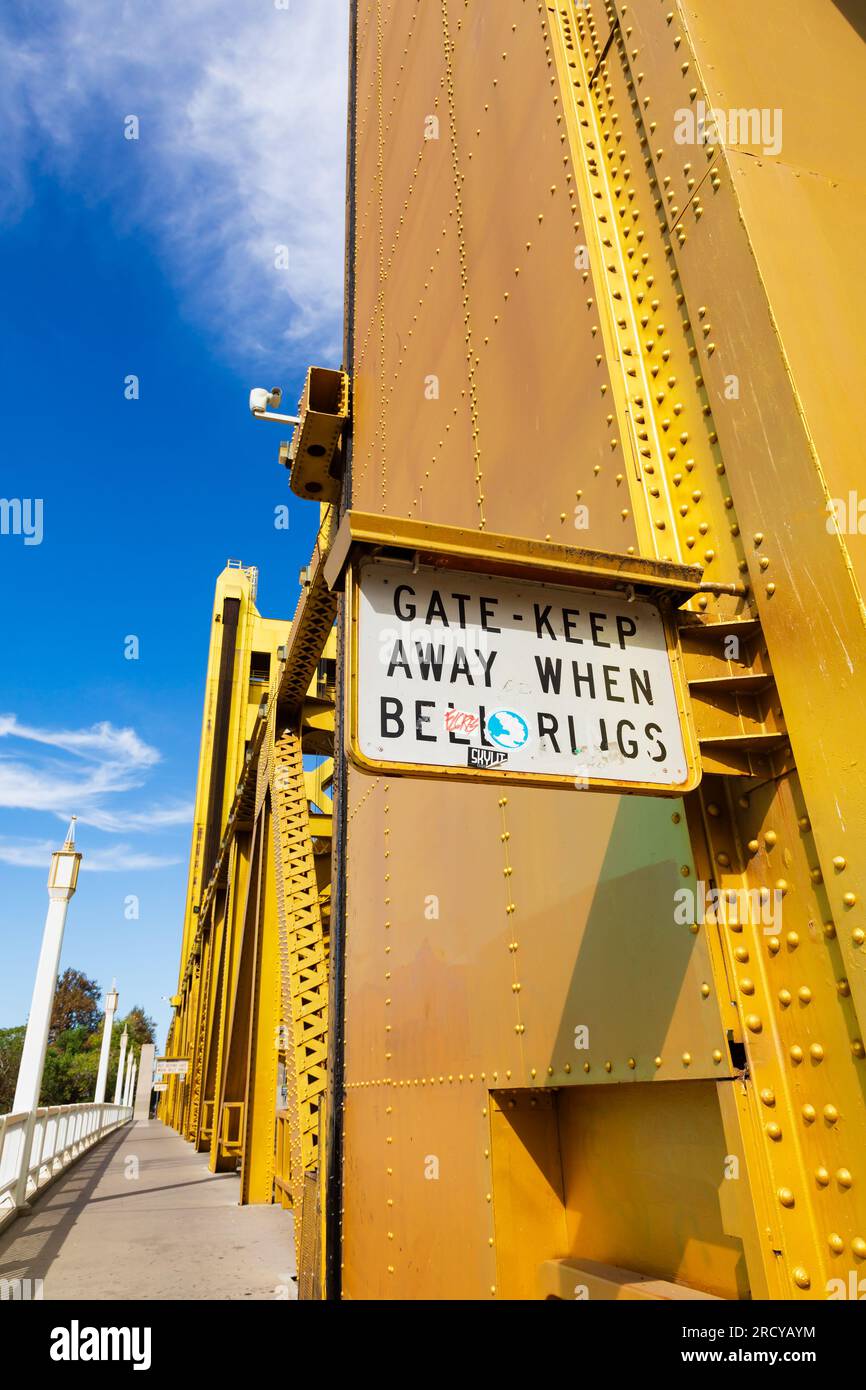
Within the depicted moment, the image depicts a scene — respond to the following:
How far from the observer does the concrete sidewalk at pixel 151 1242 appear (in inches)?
236

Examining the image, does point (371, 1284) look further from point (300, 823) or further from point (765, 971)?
point (300, 823)

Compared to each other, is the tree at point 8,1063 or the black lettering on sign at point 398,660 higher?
the tree at point 8,1063

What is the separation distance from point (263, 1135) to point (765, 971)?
948cm

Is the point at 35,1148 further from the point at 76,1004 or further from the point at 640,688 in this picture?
the point at 76,1004

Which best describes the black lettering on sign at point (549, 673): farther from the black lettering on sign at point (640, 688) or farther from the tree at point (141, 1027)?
the tree at point (141, 1027)

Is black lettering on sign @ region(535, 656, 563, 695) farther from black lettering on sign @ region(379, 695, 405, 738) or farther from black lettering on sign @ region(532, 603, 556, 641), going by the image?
black lettering on sign @ region(379, 695, 405, 738)

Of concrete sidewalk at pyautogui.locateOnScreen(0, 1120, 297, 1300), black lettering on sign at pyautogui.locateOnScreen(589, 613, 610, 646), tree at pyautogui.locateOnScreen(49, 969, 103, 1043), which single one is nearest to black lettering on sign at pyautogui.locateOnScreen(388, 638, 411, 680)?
black lettering on sign at pyautogui.locateOnScreen(589, 613, 610, 646)

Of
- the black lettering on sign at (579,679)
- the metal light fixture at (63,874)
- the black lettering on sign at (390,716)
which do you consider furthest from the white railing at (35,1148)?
the black lettering on sign at (579,679)

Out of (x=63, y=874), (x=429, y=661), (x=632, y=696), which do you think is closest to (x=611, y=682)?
(x=632, y=696)

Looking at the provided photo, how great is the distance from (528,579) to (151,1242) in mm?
8464

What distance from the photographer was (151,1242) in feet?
25.2

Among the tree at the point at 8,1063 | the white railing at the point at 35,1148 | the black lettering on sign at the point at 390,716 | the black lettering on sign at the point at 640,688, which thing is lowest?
the white railing at the point at 35,1148

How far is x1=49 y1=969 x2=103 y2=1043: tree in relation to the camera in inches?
2763
